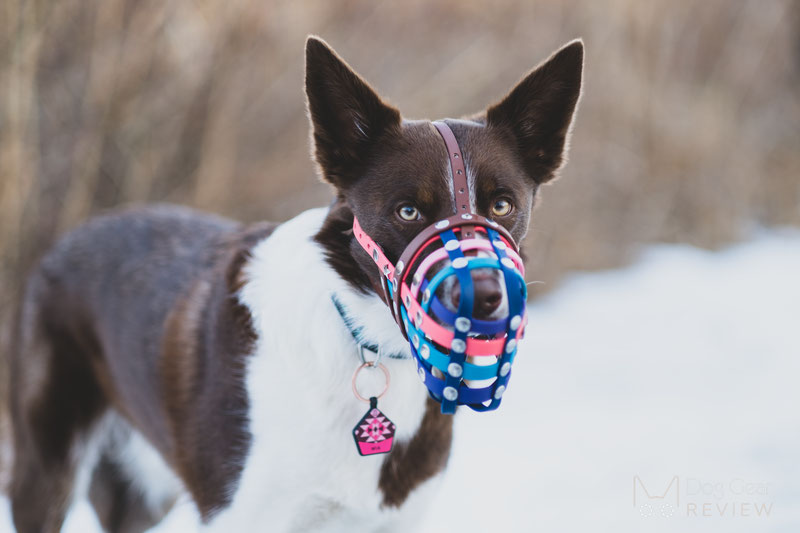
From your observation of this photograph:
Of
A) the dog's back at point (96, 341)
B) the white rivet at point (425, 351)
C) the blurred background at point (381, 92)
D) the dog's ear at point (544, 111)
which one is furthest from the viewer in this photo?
the blurred background at point (381, 92)

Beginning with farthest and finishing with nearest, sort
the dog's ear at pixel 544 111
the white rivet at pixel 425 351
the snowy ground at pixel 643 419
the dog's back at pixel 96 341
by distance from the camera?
the snowy ground at pixel 643 419 → the dog's back at pixel 96 341 → the dog's ear at pixel 544 111 → the white rivet at pixel 425 351

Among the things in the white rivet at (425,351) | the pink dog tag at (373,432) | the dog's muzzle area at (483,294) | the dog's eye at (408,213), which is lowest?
the pink dog tag at (373,432)

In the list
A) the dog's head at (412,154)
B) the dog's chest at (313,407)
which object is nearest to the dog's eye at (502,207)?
the dog's head at (412,154)

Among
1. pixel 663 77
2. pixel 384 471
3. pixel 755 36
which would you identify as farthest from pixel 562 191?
pixel 384 471

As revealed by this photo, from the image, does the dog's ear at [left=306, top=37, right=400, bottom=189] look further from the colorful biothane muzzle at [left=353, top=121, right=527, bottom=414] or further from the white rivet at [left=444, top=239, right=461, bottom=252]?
the white rivet at [left=444, top=239, right=461, bottom=252]

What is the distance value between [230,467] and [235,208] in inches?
123

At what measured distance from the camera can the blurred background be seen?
402 centimetres

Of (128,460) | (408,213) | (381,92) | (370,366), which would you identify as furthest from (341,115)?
(381,92)

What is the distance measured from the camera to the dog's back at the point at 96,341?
232 centimetres


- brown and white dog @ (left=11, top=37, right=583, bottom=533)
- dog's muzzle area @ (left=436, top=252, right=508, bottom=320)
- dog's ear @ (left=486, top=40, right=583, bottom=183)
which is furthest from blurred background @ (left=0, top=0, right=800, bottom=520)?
dog's muzzle area @ (left=436, top=252, right=508, bottom=320)

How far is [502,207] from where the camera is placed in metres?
1.73

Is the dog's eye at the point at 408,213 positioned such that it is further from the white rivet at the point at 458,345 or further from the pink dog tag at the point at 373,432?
the pink dog tag at the point at 373,432

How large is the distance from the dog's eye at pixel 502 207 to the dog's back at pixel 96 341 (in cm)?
94

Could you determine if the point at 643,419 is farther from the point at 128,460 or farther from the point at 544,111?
the point at 128,460
